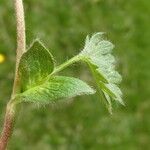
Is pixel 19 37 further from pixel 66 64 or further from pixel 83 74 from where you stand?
pixel 83 74

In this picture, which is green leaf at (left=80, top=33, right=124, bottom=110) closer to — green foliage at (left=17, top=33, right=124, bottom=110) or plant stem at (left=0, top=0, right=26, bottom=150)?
green foliage at (left=17, top=33, right=124, bottom=110)

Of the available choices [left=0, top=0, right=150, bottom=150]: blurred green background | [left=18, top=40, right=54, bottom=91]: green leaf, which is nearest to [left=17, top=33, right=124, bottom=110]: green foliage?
[left=18, top=40, right=54, bottom=91]: green leaf

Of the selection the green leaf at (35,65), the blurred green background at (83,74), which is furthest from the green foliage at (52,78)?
the blurred green background at (83,74)

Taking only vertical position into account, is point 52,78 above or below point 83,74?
below

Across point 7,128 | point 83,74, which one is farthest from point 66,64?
point 83,74

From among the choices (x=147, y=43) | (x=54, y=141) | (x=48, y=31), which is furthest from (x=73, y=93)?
(x=147, y=43)

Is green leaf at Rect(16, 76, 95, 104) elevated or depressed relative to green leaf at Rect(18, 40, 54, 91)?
depressed

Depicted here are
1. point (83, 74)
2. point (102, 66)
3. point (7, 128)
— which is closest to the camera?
point (7, 128)

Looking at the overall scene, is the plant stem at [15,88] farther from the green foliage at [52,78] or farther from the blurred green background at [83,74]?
the blurred green background at [83,74]
